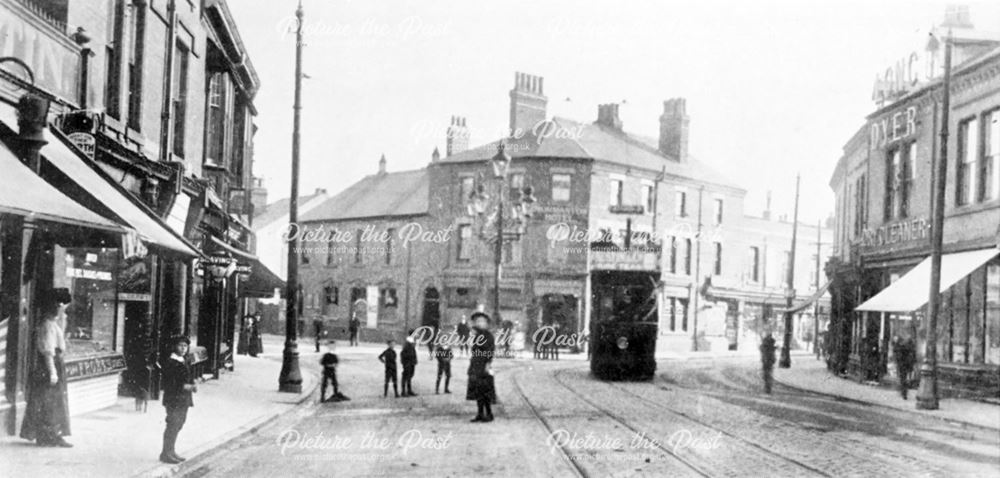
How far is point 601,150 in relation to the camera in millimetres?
41969

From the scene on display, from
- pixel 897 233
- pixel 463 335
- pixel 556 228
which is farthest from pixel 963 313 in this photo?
pixel 556 228

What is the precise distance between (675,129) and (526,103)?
26.1 feet

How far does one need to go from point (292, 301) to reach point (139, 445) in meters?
7.31

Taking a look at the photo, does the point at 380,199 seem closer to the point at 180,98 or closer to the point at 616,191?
the point at 616,191

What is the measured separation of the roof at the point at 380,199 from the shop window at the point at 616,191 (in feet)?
31.7

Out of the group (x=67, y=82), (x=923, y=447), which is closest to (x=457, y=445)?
(x=923, y=447)

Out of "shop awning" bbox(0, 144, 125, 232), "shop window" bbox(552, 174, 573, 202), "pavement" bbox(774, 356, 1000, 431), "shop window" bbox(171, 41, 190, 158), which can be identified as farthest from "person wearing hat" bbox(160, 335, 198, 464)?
"shop window" bbox(552, 174, 573, 202)

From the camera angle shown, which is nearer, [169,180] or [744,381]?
[169,180]

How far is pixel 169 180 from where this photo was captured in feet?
49.3

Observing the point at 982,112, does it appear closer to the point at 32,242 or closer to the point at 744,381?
the point at 744,381

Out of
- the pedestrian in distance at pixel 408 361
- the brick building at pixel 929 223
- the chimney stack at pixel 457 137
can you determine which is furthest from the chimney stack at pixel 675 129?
the pedestrian in distance at pixel 408 361

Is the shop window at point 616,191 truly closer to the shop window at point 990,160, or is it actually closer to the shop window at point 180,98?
the shop window at point 990,160

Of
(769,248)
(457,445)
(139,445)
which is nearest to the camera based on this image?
(139,445)

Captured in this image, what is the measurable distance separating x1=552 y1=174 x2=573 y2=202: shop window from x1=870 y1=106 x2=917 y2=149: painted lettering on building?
60.6 ft
